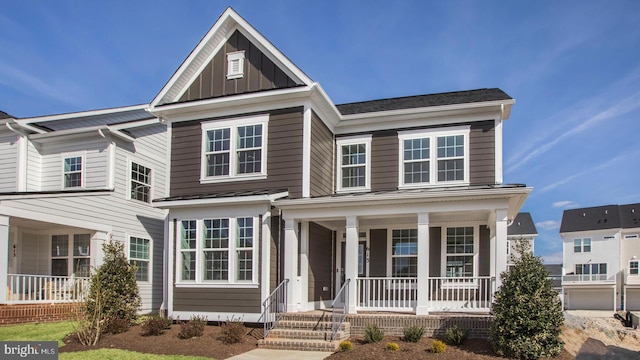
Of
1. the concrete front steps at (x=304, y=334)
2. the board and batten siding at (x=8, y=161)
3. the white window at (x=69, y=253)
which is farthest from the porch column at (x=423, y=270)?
the board and batten siding at (x=8, y=161)

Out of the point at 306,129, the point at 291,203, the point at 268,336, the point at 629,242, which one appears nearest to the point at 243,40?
the point at 306,129

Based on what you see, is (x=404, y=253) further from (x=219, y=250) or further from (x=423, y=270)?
(x=219, y=250)

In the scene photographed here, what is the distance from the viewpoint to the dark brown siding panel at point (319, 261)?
15.0 metres

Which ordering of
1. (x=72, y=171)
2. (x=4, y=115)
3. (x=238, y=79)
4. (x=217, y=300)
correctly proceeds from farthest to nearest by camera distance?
(x=4, y=115), (x=72, y=171), (x=238, y=79), (x=217, y=300)

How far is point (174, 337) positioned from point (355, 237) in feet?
16.6

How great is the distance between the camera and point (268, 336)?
1276 centimetres

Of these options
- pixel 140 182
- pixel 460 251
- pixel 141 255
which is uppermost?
pixel 140 182

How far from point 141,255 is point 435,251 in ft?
34.1

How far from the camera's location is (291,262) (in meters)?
14.1

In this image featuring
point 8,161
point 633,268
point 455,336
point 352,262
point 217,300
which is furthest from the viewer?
point 633,268

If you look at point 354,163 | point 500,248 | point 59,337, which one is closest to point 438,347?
point 500,248

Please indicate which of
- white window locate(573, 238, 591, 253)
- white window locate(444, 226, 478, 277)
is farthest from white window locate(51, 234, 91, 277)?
white window locate(573, 238, 591, 253)

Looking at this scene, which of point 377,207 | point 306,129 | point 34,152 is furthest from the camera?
point 34,152

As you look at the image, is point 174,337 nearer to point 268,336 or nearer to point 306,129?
point 268,336
